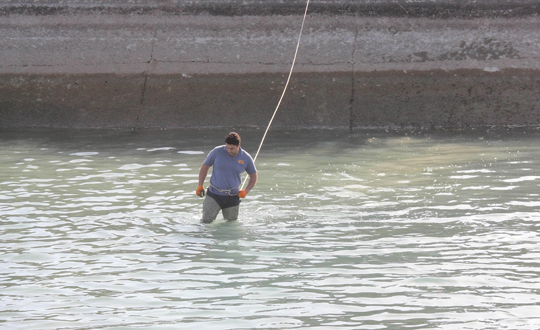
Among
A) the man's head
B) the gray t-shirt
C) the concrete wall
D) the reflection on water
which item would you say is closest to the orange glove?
the gray t-shirt

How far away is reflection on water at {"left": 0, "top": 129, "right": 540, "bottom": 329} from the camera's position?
6.46 meters

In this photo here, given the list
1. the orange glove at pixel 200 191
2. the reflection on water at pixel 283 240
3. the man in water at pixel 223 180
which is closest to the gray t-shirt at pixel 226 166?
the man in water at pixel 223 180

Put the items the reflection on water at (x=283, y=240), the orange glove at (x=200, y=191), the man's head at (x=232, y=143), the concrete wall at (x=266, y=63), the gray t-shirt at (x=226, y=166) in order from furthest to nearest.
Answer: the concrete wall at (x=266, y=63) < the gray t-shirt at (x=226, y=166) < the orange glove at (x=200, y=191) < the man's head at (x=232, y=143) < the reflection on water at (x=283, y=240)

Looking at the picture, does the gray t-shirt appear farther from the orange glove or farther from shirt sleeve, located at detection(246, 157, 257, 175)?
the orange glove

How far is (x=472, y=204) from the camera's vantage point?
1025 centimetres

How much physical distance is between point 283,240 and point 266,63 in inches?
342

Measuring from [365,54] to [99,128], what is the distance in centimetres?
629

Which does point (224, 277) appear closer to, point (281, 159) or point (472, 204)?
point (472, 204)

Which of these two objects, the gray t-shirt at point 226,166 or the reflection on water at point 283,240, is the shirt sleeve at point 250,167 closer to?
the gray t-shirt at point 226,166

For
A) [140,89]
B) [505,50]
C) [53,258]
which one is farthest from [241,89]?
[53,258]

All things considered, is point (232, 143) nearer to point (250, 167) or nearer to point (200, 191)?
point (250, 167)

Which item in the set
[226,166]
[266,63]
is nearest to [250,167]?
[226,166]

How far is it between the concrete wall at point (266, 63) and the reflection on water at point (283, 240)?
1912 mm

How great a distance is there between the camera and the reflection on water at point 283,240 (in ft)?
21.2
